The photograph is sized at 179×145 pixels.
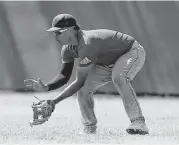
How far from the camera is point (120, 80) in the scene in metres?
6.64

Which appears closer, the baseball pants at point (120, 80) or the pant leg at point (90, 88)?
the baseball pants at point (120, 80)

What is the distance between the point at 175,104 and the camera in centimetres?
1190

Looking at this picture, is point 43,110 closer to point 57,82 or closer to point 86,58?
point 57,82

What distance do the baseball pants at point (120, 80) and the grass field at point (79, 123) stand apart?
277mm

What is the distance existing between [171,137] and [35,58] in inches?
295

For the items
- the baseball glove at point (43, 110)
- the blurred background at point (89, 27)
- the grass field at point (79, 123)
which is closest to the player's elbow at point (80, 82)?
the baseball glove at point (43, 110)

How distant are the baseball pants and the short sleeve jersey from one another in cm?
9

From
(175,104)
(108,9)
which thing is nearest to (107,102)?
(175,104)

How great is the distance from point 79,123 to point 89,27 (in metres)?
5.11

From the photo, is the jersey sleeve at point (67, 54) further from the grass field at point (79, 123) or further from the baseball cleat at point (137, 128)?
the baseball cleat at point (137, 128)

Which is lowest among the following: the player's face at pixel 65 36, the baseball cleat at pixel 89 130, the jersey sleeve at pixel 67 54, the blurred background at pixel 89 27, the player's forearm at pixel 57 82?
the blurred background at pixel 89 27

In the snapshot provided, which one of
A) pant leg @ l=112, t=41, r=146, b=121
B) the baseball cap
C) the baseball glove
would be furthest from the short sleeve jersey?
the baseball glove

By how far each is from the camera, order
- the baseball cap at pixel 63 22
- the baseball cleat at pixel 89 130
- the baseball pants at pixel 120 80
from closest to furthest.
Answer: the baseball cap at pixel 63 22 → the baseball pants at pixel 120 80 → the baseball cleat at pixel 89 130

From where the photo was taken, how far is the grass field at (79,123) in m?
6.15
